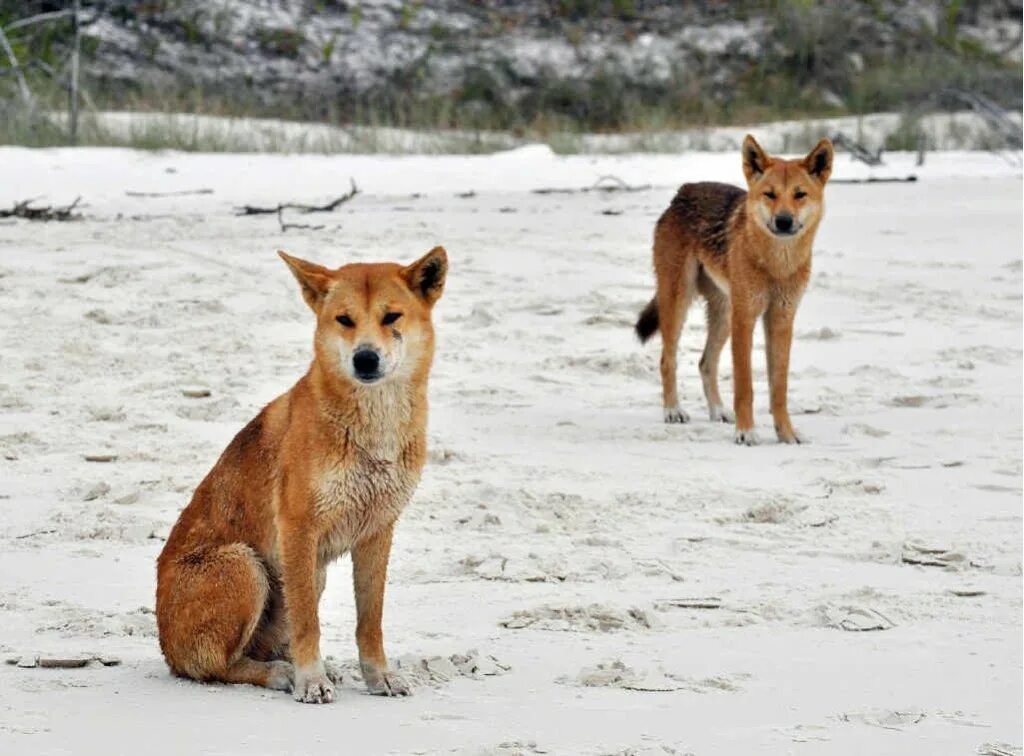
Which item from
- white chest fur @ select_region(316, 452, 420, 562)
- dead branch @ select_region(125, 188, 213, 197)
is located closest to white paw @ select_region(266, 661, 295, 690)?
white chest fur @ select_region(316, 452, 420, 562)

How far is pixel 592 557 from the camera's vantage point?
6.11 meters

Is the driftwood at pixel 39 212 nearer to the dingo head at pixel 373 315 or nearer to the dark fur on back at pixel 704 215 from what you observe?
the dark fur on back at pixel 704 215

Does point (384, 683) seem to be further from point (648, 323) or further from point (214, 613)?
point (648, 323)

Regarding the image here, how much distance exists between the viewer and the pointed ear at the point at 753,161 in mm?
8562

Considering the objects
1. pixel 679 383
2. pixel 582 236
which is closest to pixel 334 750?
pixel 679 383

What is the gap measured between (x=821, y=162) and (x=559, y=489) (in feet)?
7.67

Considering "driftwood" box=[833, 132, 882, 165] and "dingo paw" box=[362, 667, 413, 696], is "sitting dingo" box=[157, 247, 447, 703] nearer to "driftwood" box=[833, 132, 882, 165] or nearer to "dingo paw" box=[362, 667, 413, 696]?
"dingo paw" box=[362, 667, 413, 696]

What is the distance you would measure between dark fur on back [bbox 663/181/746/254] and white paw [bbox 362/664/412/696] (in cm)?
446

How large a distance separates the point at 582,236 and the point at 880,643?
Answer: 24.6 feet

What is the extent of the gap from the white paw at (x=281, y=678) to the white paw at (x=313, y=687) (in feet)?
0.19

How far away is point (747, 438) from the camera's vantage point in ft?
27.0

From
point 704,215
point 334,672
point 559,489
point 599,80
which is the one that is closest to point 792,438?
point 704,215

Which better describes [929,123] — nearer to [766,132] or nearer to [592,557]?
[766,132]

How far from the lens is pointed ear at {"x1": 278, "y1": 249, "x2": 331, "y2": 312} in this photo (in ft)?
15.2
